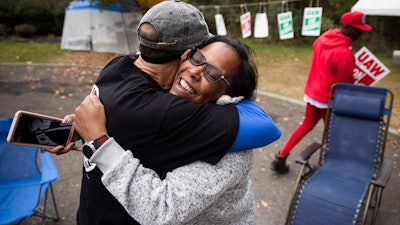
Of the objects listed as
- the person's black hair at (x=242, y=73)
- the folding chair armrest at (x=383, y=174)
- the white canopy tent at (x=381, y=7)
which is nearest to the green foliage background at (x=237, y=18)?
the white canopy tent at (x=381, y=7)

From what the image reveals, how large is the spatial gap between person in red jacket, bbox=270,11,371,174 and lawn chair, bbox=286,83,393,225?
266 millimetres

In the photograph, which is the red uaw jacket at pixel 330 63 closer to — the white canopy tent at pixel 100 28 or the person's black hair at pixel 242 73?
the person's black hair at pixel 242 73

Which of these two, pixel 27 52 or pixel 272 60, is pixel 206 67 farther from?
pixel 27 52

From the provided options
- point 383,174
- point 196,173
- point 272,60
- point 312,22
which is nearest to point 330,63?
point 383,174

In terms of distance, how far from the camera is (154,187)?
3.49 ft

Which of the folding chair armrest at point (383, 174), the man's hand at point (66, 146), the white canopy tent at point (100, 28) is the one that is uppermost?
the man's hand at point (66, 146)

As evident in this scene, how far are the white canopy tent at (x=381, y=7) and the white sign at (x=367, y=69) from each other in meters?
1.34

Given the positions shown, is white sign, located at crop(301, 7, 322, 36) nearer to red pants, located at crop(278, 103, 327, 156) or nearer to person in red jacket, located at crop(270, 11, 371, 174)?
person in red jacket, located at crop(270, 11, 371, 174)

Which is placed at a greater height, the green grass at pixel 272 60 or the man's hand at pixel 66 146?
the man's hand at pixel 66 146

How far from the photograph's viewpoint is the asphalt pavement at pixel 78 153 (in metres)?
3.71

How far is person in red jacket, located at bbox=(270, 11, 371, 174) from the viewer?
409 cm

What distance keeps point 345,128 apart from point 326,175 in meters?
0.71

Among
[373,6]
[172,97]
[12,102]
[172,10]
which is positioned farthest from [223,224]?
[12,102]

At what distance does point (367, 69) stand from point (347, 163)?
165cm
